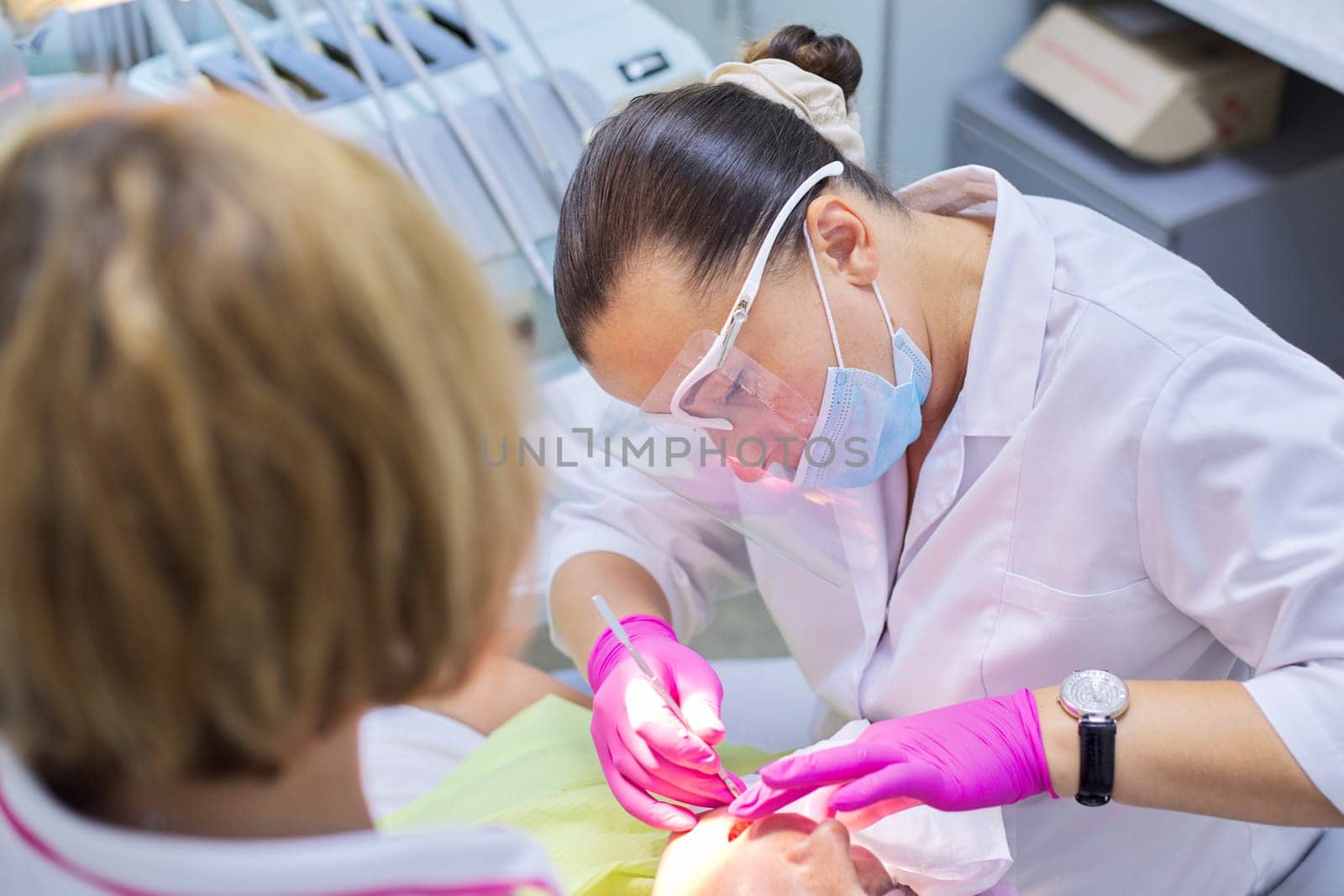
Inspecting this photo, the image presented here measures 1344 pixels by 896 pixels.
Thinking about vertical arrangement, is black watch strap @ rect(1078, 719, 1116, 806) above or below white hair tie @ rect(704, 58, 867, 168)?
below

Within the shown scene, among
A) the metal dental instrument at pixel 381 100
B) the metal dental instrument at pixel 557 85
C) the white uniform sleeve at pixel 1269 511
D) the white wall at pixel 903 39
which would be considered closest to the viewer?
the white uniform sleeve at pixel 1269 511

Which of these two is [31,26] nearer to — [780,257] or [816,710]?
[780,257]

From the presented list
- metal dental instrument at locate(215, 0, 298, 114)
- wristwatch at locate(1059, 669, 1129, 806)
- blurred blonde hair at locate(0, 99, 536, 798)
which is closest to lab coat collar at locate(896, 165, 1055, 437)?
wristwatch at locate(1059, 669, 1129, 806)

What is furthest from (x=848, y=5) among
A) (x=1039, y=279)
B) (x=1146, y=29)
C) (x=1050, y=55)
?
(x=1039, y=279)

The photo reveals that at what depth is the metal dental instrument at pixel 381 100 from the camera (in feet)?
5.25

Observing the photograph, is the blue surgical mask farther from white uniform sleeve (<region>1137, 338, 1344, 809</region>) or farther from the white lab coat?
white uniform sleeve (<region>1137, 338, 1344, 809</region>)

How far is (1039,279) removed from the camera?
3.48 ft

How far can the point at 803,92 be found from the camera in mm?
1077

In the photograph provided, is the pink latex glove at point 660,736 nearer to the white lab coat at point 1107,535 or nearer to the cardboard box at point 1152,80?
the white lab coat at point 1107,535

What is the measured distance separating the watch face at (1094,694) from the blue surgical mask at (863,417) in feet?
0.82

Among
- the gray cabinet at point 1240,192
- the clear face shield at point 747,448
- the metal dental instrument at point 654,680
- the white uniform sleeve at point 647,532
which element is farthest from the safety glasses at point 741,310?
the gray cabinet at point 1240,192

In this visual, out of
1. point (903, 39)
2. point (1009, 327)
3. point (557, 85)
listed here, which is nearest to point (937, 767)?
point (1009, 327)

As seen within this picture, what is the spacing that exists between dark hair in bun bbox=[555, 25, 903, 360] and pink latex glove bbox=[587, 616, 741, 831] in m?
0.35

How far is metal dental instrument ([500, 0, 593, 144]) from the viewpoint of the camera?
174 cm
